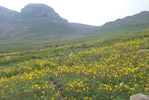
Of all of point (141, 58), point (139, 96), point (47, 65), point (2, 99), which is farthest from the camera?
point (47, 65)

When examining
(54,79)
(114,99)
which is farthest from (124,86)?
(54,79)

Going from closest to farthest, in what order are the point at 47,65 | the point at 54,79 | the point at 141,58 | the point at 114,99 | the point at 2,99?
the point at 114,99, the point at 2,99, the point at 54,79, the point at 141,58, the point at 47,65

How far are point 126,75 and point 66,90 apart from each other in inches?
178

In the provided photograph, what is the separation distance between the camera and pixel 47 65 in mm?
16797

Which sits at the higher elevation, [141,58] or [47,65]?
[141,58]

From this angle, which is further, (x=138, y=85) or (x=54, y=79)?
(x=54, y=79)

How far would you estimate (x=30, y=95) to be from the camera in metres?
9.20

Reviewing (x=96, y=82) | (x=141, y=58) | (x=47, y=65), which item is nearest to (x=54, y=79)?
(x=96, y=82)

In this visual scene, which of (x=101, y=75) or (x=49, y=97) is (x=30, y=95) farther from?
(x=101, y=75)

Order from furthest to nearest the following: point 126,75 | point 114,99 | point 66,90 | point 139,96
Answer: point 126,75, point 66,90, point 114,99, point 139,96

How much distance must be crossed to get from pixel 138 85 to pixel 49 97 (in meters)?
5.65

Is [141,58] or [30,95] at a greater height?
[141,58]

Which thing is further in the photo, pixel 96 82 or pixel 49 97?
pixel 96 82

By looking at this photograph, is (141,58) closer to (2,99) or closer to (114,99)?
(114,99)
